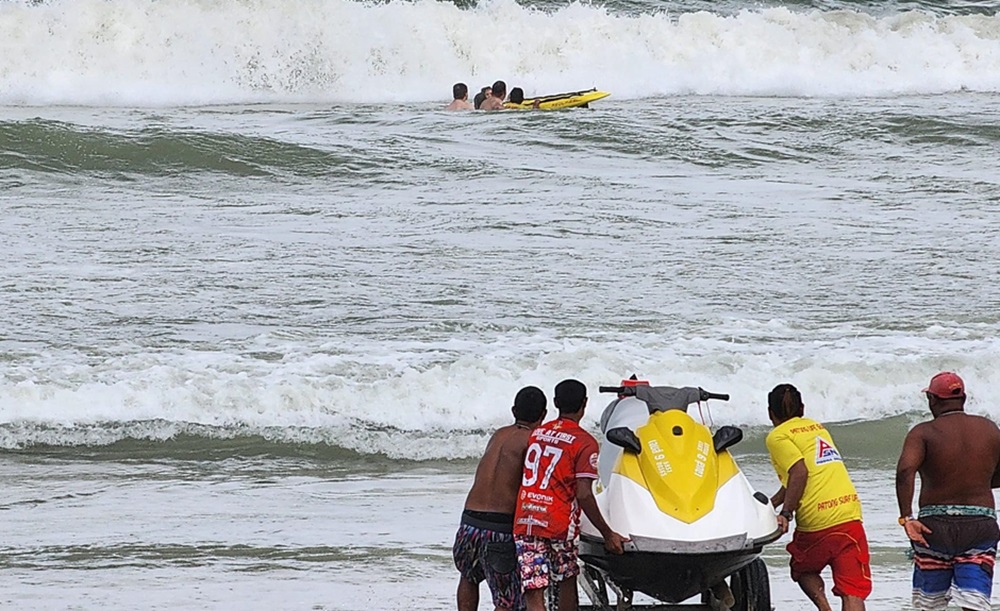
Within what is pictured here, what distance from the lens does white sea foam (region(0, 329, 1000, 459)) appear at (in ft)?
32.6

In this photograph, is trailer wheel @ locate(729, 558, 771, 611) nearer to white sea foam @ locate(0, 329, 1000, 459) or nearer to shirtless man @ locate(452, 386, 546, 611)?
shirtless man @ locate(452, 386, 546, 611)

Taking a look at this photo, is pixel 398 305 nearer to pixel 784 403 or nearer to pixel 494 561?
pixel 784 403

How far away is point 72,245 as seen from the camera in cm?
1443

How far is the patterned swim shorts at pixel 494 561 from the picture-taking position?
17.9ft

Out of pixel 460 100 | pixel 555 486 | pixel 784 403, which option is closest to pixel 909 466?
pixel 784 403

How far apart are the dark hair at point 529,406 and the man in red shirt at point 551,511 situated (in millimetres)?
252

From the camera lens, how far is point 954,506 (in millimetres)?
5570

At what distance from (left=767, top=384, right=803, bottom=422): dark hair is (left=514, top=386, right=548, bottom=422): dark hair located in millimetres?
979

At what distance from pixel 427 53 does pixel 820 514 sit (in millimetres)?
26073

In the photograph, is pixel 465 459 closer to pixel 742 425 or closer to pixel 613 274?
pixel 742 425

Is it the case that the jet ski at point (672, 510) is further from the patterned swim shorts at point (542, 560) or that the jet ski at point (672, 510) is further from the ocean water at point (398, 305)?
the ocean water at point (398, 305)

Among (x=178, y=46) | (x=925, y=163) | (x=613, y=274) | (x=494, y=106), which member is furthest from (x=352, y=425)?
(x=178, y=46)

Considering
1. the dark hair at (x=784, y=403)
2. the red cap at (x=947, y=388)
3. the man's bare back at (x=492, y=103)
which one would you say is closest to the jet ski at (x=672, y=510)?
the dark hair at (x=784, y=403)

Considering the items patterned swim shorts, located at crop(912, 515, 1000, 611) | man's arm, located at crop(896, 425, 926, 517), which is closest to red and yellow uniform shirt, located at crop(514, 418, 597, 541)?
man's arm, located at crop(896, 425, 926, 517)
